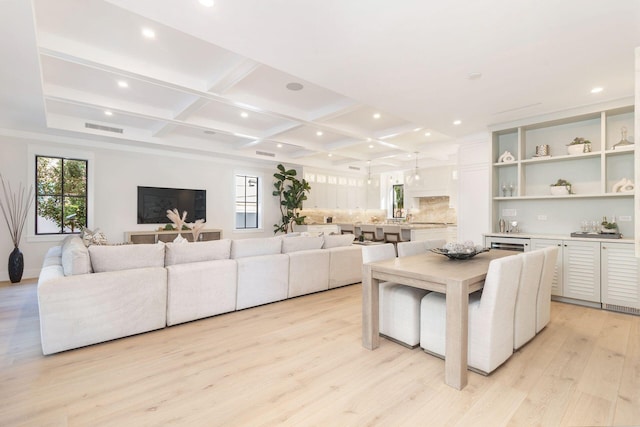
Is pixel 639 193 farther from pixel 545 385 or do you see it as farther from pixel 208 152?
pixel 208 152

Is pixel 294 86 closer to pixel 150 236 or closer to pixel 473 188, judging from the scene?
pixel 473 188

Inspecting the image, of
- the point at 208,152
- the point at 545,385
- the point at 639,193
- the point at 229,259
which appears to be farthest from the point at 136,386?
the point at 208,152

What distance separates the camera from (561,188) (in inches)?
171

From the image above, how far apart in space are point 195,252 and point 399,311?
2.30m

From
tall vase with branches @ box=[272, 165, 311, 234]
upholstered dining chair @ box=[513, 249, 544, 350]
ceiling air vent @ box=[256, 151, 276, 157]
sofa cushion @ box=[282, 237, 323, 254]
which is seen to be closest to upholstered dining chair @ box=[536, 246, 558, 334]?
upholstered dining chair @ box=[513, 249, 544, 350]

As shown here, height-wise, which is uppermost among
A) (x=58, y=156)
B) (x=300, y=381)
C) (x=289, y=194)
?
(x=58, y=156)

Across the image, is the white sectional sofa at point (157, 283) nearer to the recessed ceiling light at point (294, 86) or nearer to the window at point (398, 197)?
the recessed ceiling light at point (294, 86)

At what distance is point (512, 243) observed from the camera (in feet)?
14.7

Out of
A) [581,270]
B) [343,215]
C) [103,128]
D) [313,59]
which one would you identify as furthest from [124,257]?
[343,215]

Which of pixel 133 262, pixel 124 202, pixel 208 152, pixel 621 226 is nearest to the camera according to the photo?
pixel 133 262

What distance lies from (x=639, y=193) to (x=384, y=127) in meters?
4.74

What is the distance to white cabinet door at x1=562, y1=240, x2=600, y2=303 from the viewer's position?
3805 millimetres

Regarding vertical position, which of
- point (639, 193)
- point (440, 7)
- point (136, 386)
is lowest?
point (136, 386)

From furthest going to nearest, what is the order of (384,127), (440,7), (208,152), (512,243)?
(208,152), (384,127), (512,243), (440,7)
